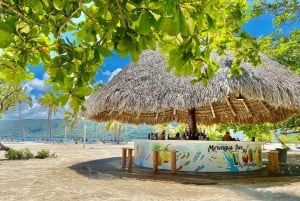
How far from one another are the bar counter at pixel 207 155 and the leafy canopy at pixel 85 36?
6267mm

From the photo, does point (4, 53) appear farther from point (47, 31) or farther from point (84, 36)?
point (84, 36)

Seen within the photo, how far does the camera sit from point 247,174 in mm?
7004

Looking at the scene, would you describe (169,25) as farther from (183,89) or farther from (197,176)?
(183,89)

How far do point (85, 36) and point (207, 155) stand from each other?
648 centimetres

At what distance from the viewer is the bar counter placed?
289 inches

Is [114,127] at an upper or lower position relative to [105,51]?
lower

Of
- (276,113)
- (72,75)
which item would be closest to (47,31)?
(72,75)

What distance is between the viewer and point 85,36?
120 centimetres

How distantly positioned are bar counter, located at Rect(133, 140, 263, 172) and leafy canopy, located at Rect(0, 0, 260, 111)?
6.27 metres

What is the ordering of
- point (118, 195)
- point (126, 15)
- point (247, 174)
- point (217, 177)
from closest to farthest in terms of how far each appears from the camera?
point (126, 15) < point (118, 195) < point (217, 177) < point (247, 174)

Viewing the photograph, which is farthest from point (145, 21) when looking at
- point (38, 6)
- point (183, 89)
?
point (183, 89)

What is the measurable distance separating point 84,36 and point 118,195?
3919mm

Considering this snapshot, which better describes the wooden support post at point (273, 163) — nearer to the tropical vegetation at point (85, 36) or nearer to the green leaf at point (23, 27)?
the tropical vegetation at point (85, 36)

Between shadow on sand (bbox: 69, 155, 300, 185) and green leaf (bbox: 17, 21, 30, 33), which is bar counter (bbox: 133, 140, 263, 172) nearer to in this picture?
shadow on sand (bbox: 69, 155, 300, 185)
